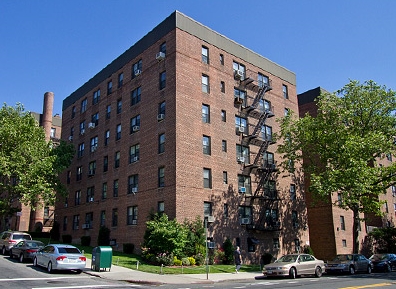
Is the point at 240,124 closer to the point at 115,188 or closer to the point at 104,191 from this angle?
the point at 115,188

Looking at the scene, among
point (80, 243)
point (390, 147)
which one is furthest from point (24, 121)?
point (390, 147)

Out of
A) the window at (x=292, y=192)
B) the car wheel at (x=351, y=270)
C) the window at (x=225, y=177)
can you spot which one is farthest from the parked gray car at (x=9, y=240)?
the window at (x=292, y=192)

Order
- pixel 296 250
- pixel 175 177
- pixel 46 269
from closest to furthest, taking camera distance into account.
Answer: pixel 46 269, pixel 175 177, pixel 296 250

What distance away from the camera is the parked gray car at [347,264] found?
26.0 m

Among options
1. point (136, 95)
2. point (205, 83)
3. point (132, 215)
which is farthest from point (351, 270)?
point (136, 95)

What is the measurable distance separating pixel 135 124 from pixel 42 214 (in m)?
25.8

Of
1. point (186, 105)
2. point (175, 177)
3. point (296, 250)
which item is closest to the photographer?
point (175, 177)

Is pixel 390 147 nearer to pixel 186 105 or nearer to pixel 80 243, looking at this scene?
pixel 186 105

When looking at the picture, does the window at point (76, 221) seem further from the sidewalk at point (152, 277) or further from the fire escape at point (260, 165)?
the sidewalk at point (152, 277)

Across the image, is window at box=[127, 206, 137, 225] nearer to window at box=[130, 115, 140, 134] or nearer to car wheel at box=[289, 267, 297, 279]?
window at box=[130, 115, 140, 134]

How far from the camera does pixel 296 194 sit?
39.7 metres

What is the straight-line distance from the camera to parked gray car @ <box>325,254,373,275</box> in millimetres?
26016

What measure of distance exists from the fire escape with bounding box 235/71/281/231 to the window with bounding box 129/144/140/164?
374 inches

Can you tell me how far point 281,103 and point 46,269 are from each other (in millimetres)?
28902
